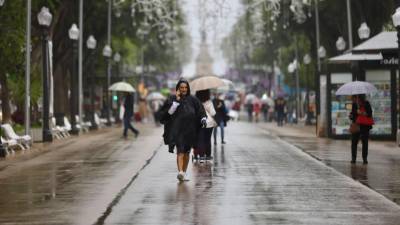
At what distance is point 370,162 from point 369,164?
0.75 metres

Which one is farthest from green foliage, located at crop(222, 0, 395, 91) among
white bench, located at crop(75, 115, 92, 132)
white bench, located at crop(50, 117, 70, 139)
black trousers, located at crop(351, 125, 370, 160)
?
black trousers, located at crop(351, 125, 370, 160)

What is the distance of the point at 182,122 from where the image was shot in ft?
65.6

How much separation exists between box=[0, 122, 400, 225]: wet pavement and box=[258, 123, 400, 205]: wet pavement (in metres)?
0.36

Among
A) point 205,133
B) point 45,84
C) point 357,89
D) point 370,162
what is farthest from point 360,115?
point 45,84

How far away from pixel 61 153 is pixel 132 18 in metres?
28.9

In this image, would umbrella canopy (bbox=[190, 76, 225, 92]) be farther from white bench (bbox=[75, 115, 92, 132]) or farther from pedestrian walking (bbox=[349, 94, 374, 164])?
white bench (bbox=[75, 115, 92, 132])

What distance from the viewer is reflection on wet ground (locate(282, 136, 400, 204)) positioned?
61.7 ft

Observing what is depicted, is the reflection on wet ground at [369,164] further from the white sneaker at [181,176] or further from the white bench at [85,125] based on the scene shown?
the white bench at [85,125]

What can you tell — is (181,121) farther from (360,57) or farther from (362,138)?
(360,57)

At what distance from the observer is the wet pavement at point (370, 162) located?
1898cm

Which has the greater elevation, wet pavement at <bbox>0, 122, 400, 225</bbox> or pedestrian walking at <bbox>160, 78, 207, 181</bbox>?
pedestrian walking at <bbox>160, 78, 207, 181</bbox>

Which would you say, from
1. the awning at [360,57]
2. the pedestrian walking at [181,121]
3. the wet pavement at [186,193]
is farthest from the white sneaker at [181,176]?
the awning at [360,57]

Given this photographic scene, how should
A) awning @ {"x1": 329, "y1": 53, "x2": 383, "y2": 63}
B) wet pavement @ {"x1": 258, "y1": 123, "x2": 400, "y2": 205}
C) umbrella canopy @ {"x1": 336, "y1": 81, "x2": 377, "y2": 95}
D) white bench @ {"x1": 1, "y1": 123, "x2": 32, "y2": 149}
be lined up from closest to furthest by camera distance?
wet pavement @ {"x1": 258, "y1": 123, "x2": 400, "y2": 205} < umbrella canopy @ {"x1": 336, "y1": 81, "x2": 377, "y2": 95} < white bench @ {"x1": 1, "y1": 123, "x2": 32, "y2": 149} < awning @ {"x1": 329, "y1": 53, "x2": 383, "y2": 63}

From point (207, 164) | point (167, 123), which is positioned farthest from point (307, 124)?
point (167, 123)
